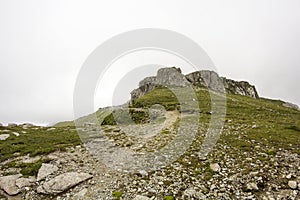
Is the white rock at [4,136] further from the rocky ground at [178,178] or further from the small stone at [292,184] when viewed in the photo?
the small stone at [292,184]

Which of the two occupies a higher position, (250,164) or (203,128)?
(203,128)

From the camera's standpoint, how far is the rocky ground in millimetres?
13688

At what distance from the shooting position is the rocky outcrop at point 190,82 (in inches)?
4535

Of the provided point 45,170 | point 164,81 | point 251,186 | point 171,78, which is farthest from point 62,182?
point 164,81

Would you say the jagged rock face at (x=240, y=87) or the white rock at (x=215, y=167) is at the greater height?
the jagged rock face at (x=240, y=87)

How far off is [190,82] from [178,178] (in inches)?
4316

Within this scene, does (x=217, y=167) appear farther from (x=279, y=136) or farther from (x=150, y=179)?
(x=279, y=136)

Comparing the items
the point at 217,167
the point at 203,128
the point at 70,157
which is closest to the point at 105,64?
the point at 70,157

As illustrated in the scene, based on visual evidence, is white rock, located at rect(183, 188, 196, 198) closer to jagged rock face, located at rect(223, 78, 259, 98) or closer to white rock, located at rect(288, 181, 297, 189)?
white rock, located at rect(288, 181, 297, 189)

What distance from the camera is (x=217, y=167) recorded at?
16484 mm

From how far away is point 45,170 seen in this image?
1741cm

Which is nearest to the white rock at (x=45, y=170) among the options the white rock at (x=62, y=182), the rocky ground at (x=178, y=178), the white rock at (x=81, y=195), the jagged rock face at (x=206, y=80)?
the rocky ground at (x=178, y=178)

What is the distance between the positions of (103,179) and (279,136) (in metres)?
18.9

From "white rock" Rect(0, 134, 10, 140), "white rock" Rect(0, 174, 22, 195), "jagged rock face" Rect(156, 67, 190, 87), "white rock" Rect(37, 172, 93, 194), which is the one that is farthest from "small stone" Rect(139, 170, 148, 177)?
"jagged rock face" Rect(156, 67, 190, 87)
